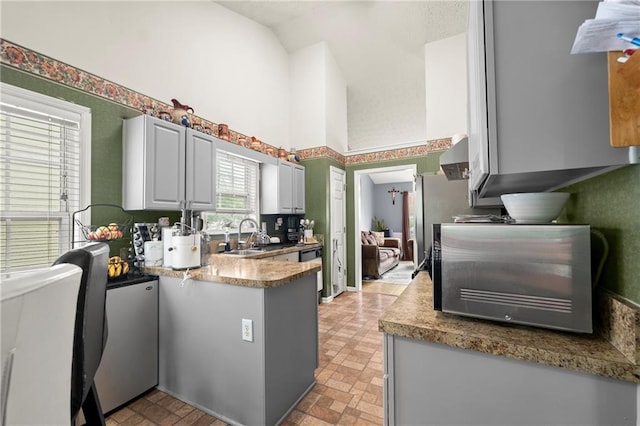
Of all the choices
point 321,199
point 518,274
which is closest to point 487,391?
point 518,274

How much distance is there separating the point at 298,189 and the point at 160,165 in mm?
2236

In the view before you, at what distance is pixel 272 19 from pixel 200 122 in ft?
7.24

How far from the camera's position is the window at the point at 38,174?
1.71 meters

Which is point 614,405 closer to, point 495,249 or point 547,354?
point 547,354

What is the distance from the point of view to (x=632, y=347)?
62cm

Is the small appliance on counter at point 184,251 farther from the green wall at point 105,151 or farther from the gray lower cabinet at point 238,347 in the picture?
the green wall at point 105,151

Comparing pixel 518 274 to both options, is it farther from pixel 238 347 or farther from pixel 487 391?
pixel 238 347

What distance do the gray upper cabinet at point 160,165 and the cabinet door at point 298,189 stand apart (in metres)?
1.68

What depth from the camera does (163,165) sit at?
2342 mm

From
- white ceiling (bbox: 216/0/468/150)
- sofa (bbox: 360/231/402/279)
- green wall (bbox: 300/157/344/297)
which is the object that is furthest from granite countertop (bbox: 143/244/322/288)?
sofa (bbox: 360/231/402/279)

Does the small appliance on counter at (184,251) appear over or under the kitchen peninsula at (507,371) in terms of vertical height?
over

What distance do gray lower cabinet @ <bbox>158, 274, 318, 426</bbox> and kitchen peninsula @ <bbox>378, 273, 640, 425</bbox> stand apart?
880 millimetres

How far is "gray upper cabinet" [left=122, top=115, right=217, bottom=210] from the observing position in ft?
7.30

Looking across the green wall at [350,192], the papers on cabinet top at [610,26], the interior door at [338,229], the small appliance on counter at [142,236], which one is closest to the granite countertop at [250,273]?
the small appliance on counter at [142,236]
